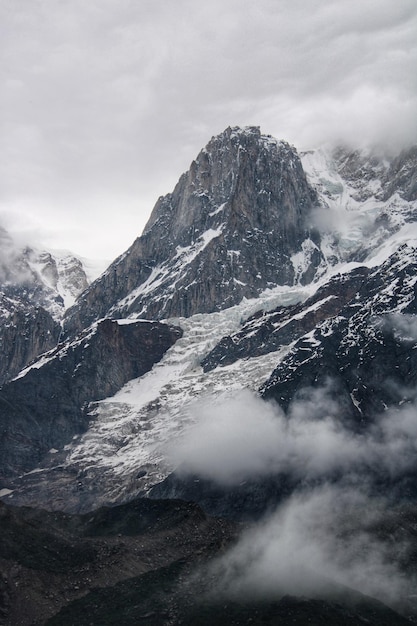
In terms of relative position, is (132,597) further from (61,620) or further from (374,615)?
(374,615)

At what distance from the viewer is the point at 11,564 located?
19088 centimetres

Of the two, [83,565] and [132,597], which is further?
[83,565]

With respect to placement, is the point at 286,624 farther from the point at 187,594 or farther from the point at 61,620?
the point at 61,620

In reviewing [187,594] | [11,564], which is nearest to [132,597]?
[187,594]

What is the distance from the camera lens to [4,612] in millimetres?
172875

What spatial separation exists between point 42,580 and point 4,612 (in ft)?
51.1

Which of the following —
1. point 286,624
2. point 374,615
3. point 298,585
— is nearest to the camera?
point 286,624

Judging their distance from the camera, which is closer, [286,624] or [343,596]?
[286,624]

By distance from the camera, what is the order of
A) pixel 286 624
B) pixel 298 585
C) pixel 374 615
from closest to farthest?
pixel 286 624 < pixel 374 615 < pixel 298 585

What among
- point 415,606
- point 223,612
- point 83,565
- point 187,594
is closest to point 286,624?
point 223,612

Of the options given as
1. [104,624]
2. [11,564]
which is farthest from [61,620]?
[11,564]

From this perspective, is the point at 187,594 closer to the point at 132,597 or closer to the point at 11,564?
the point at 132,597

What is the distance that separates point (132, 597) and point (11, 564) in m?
27.3

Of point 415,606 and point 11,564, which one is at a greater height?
point 11,564
